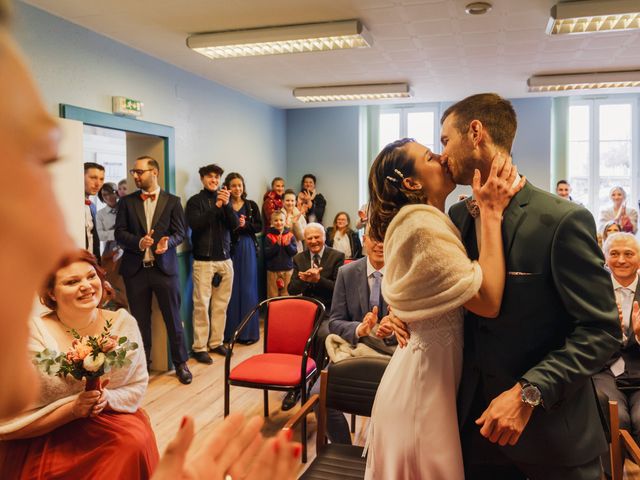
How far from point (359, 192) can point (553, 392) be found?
23.9 ft

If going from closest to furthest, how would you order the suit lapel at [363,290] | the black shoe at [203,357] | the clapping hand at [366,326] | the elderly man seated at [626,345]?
1. the clapping hand at [366,326]
2. the elderly man seated at [626,345]
3. the suit lapel at [363,290]
4. the black shoe at [203,357]

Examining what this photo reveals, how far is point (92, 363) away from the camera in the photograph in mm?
1986

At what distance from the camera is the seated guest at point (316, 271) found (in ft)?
14.0

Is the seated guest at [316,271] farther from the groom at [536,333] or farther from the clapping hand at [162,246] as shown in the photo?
the groom at [536,333]

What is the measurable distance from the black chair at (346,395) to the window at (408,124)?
6.75m

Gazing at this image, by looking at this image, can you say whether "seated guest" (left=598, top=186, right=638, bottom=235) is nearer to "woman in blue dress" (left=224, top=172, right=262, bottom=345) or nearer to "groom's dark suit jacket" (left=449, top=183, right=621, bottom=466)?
"woman in blue dress" (left=224, top=172, right=262, bottom=345)

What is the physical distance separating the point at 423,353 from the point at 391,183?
455 millimetres

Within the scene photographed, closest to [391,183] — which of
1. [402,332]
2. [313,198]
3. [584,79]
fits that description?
[402,332]

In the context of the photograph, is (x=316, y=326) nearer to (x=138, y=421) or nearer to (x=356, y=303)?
(x=356, y=303)

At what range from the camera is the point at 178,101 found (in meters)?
5.38

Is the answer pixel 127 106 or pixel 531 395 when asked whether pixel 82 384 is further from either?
pixel 127 106

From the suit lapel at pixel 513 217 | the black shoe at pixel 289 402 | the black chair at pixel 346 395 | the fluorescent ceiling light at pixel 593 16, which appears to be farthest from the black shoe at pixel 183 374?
the fluorescent ceiling light at pixel 593 16

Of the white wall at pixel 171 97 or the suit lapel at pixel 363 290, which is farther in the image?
the white wall at pixel 171 97

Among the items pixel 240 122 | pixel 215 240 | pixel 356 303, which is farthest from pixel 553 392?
pixel 240 122
